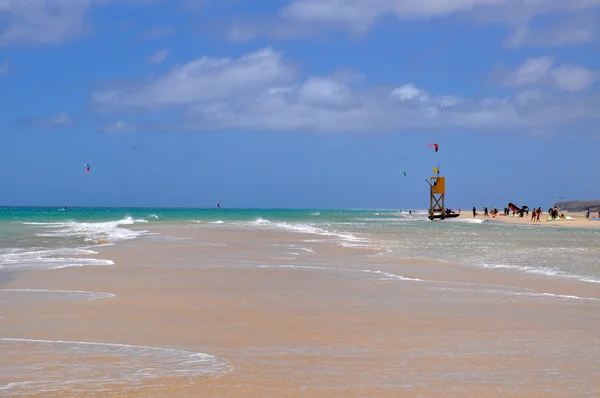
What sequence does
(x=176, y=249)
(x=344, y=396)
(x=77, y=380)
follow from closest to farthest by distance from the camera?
(x=344, y=396), (x=77, y=380), (x=176, y=249)

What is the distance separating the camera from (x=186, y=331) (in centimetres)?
841

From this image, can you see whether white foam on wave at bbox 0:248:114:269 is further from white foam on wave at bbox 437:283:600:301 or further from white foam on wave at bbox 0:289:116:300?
white foam on wave at bbox 437:283:600:301

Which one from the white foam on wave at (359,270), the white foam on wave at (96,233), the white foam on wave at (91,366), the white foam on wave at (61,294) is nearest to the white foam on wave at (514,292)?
the white foam on wave at (359,270)

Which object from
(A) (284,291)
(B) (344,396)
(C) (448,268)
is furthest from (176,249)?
(B) (344,396)

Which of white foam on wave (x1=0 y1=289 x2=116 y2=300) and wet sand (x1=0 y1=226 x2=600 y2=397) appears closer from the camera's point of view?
wet sand (x1=0 y1=226 x2=600 y2=397)

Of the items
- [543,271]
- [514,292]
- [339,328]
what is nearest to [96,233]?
[543,271]

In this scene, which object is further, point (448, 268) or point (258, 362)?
point (448, 268)

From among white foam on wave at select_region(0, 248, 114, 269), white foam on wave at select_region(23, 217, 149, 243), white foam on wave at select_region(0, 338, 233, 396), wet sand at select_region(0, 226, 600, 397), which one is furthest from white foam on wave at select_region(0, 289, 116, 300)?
white foam on wave at select_region(23, 217, 149, 243)

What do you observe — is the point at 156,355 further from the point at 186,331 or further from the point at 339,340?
the point at 339,340

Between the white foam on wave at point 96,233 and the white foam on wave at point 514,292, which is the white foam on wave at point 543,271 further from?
the white foam on wave at point 96,233

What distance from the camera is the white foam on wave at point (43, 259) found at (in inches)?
667

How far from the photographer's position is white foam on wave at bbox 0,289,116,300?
11.2m

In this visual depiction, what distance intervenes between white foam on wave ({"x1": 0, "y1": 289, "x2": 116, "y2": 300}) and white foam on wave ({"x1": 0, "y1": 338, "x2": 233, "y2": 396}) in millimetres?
3477

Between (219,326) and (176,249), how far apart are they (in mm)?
16329
